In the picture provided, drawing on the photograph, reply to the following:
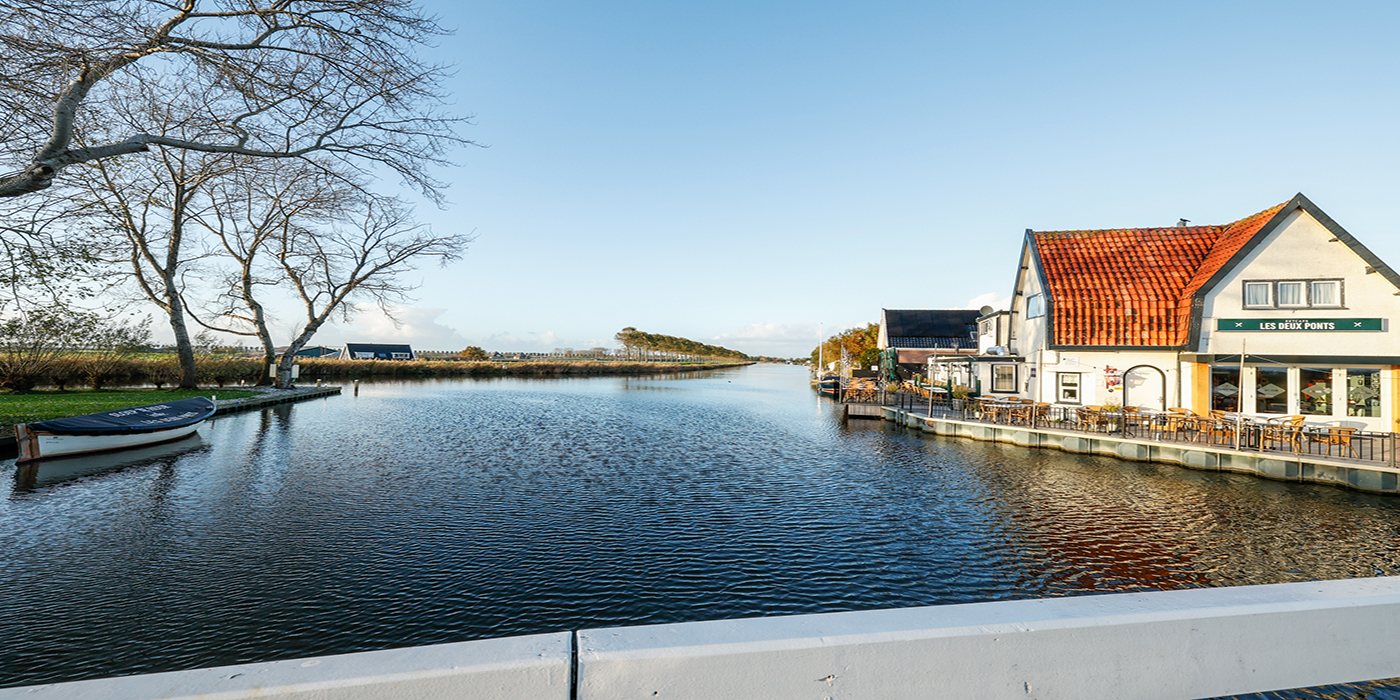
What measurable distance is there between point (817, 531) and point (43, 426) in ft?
63.9

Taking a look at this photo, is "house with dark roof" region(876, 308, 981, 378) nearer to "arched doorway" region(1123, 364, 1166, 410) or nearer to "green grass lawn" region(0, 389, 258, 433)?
"arched doorway" region(1123, 364, 1166, 410)

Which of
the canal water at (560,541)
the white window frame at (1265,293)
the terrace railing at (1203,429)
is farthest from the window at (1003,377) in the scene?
the canal water at (560,541)

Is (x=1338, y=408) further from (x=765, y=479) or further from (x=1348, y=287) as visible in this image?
(x=765, y=479)

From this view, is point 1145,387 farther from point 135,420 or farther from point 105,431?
point 135,420

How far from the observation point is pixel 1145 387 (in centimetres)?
2061

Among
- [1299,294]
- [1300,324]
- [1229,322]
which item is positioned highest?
[1299,294]

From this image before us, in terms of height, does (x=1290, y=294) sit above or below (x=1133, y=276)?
below

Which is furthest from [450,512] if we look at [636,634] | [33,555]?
[636,634]

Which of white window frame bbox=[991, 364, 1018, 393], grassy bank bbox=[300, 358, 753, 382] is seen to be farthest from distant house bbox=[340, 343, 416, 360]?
white window frame bbox=[991, 364, 1018, 393]

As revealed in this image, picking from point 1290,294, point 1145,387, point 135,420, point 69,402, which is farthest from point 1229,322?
point 69,402

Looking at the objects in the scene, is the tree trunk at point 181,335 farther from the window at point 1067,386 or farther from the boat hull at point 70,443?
the window at point 1067,386

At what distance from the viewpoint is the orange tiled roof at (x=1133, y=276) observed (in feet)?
67.1

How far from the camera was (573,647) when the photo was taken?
2457 millimetres

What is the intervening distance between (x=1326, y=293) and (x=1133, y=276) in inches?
202
